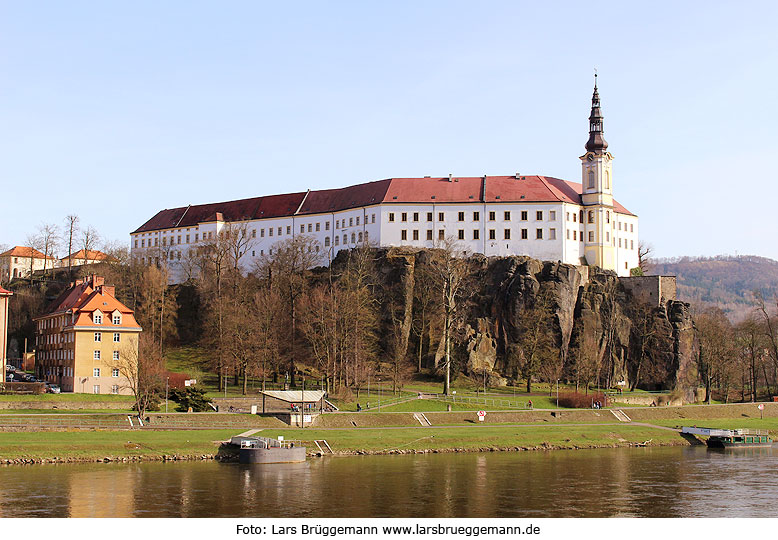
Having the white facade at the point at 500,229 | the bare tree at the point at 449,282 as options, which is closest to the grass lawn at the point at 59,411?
the bare tree at the point at 449,282

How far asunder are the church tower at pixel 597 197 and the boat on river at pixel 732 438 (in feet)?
135

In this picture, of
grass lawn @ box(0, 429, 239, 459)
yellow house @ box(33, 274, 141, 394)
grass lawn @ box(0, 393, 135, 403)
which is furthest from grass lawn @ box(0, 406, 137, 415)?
grass lawn @ box(0, 429, 239, 459)

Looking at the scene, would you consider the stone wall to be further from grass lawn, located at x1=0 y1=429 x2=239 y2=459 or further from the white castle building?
grass lawn, located at x1=0 y1=429 x2=239 y2=459

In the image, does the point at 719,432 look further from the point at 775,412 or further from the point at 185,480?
the point at 185,480

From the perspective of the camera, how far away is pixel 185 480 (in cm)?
4769

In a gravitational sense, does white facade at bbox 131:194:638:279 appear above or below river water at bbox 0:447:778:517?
above

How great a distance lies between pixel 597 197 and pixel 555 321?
2083cm

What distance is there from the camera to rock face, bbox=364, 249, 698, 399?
10206 centimetres

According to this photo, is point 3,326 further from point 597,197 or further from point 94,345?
point 597,197

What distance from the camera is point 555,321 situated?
343 ft

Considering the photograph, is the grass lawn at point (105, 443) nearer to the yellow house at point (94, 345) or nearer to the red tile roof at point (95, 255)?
the yellow house at point (94, 345)

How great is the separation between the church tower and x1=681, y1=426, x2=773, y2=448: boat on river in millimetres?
41180

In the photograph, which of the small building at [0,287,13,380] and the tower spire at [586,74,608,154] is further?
the tower spire at [586,74,608,154]
